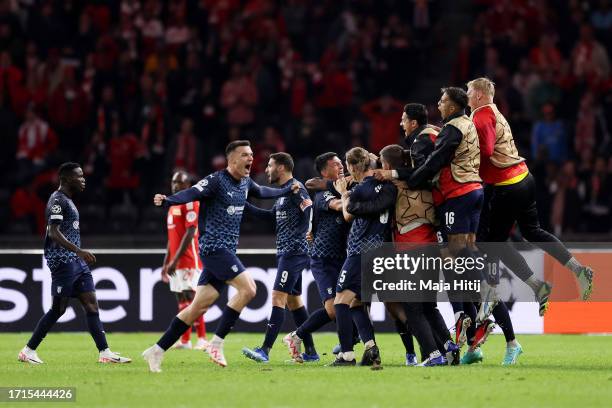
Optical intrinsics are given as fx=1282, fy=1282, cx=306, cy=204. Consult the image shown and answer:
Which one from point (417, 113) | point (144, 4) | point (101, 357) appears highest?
point (144, 4)

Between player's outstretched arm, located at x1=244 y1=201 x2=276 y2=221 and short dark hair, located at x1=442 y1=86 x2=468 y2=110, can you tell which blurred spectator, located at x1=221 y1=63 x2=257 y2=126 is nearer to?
player's outstretched arm, located at x1=244 y1=201 x2=276 y2=221

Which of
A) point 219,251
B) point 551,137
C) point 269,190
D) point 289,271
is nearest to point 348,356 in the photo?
point 289,271

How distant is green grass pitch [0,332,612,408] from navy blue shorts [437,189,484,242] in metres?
1.30

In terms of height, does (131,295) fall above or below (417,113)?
below

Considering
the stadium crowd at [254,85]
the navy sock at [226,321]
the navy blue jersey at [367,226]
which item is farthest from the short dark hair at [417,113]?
the stadium crowd at [254,85]

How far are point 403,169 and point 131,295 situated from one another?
682 cm

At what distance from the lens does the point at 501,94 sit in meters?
22.1

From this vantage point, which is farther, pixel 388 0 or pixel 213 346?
pixel 388 0

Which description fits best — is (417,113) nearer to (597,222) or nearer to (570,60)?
(597,222)

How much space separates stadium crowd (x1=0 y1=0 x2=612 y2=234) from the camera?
21516mm

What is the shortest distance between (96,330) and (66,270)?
27.7 inches

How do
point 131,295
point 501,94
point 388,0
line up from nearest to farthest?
point 131,295 < point 501,94 < point 388,0

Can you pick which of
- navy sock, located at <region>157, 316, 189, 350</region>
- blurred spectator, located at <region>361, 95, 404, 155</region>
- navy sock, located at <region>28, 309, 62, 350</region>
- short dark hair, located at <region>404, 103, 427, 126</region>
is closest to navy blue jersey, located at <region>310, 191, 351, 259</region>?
short dark hair, located at <region>404, 103, 427, 126</region>

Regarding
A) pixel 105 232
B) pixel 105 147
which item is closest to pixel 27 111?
pixel 105 147
